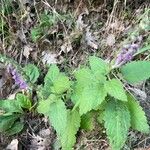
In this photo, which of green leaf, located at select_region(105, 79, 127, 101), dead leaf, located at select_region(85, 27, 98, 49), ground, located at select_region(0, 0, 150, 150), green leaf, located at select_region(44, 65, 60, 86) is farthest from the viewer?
dead leaf, located at select_region(85, 27, 98, 49)

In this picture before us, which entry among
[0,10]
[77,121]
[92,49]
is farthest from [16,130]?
→ [0,10]

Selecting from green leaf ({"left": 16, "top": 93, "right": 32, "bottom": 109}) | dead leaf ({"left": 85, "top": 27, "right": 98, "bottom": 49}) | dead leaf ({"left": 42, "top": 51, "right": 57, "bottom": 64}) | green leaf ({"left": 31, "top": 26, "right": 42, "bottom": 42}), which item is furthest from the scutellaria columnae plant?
green leaf ({"left": 31, "top": 26, "right": 42, "bottom": 42})

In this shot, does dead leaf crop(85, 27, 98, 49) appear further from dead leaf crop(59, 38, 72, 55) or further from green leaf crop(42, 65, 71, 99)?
green leaf crop(42, 65, 71, 99)

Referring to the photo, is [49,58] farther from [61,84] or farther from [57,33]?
[61,84]

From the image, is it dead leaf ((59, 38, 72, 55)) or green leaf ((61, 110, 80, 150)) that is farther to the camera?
dead leaf ((59, 38, 72, 55))

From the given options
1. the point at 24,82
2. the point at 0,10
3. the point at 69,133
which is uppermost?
the point at 0,10

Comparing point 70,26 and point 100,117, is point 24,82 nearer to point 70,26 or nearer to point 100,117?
point 100,117
